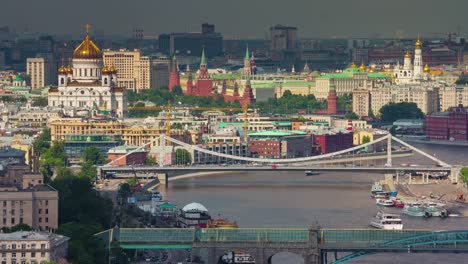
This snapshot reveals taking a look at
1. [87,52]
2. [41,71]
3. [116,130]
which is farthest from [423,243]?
[41,71]

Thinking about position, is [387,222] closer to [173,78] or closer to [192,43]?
[173,78]

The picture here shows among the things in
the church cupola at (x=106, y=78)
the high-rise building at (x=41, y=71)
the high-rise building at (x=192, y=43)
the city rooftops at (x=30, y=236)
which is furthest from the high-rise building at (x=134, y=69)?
the city rooftops at (x=30, y=236)

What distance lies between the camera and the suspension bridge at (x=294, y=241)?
96.0 ft

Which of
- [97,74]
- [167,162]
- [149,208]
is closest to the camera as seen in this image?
[149,208]

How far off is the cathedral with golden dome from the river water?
1033cm

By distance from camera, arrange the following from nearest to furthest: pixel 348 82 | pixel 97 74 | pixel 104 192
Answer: pixel 104 192, pixel 97 74, pixel 348 82

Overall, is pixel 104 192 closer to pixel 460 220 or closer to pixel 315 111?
pixel 460 220

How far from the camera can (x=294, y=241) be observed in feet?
96.6

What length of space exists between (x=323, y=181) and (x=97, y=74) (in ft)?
49.0

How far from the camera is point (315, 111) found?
230 feet

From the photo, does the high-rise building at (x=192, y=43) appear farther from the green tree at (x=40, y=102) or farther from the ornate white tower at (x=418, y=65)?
the green tree at (x=40, y=102)

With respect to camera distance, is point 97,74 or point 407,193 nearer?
point 407,193

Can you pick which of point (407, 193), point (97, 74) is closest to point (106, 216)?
point (407, 193)

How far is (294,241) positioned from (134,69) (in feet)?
162
